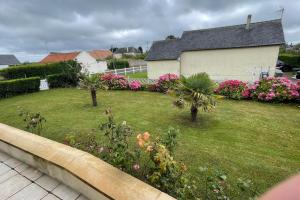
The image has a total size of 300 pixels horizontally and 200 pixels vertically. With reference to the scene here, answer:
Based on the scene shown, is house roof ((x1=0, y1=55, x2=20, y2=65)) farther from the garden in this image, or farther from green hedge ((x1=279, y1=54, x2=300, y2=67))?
green hedge ((x1=279, y1=54, x2=300, y2=67))

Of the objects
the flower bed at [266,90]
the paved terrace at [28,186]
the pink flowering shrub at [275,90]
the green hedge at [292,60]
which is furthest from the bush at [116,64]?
the paved terrace at [28,186]

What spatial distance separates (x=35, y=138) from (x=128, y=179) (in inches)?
86.7

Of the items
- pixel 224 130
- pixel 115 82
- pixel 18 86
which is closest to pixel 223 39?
pixel 115 82

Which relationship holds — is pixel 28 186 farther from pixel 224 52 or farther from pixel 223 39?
pixel 223 39

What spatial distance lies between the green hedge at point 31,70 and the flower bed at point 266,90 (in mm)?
15452

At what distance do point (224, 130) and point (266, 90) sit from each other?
18.2 ft

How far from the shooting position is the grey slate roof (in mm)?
17797

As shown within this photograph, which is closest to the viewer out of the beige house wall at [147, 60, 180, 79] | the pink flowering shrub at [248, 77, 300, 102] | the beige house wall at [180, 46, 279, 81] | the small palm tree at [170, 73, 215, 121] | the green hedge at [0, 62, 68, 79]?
the small palm tree at [170, 73, 215, 121]

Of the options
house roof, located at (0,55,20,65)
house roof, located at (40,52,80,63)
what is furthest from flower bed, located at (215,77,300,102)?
house roof, located at (0,55,20,65)

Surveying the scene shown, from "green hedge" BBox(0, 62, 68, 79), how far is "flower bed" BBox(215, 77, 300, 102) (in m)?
15.5

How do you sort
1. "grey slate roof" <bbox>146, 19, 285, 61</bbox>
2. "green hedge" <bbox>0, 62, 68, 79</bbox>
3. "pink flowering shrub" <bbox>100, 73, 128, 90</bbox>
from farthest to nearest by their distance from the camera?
"green hedge" <bbox>0, 62, 68, 79</bbox>
"grey slate roof" <bbox>146, 19, 285, 61</bbox>
"pink flowering shrub" <bbox>100, 73, 128, 90</bbox>

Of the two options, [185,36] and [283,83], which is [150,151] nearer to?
Result: [283,83]

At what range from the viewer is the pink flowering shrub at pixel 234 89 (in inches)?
413

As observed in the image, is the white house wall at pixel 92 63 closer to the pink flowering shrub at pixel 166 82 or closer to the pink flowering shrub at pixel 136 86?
the pink flowering shrub at pixel 136 86
